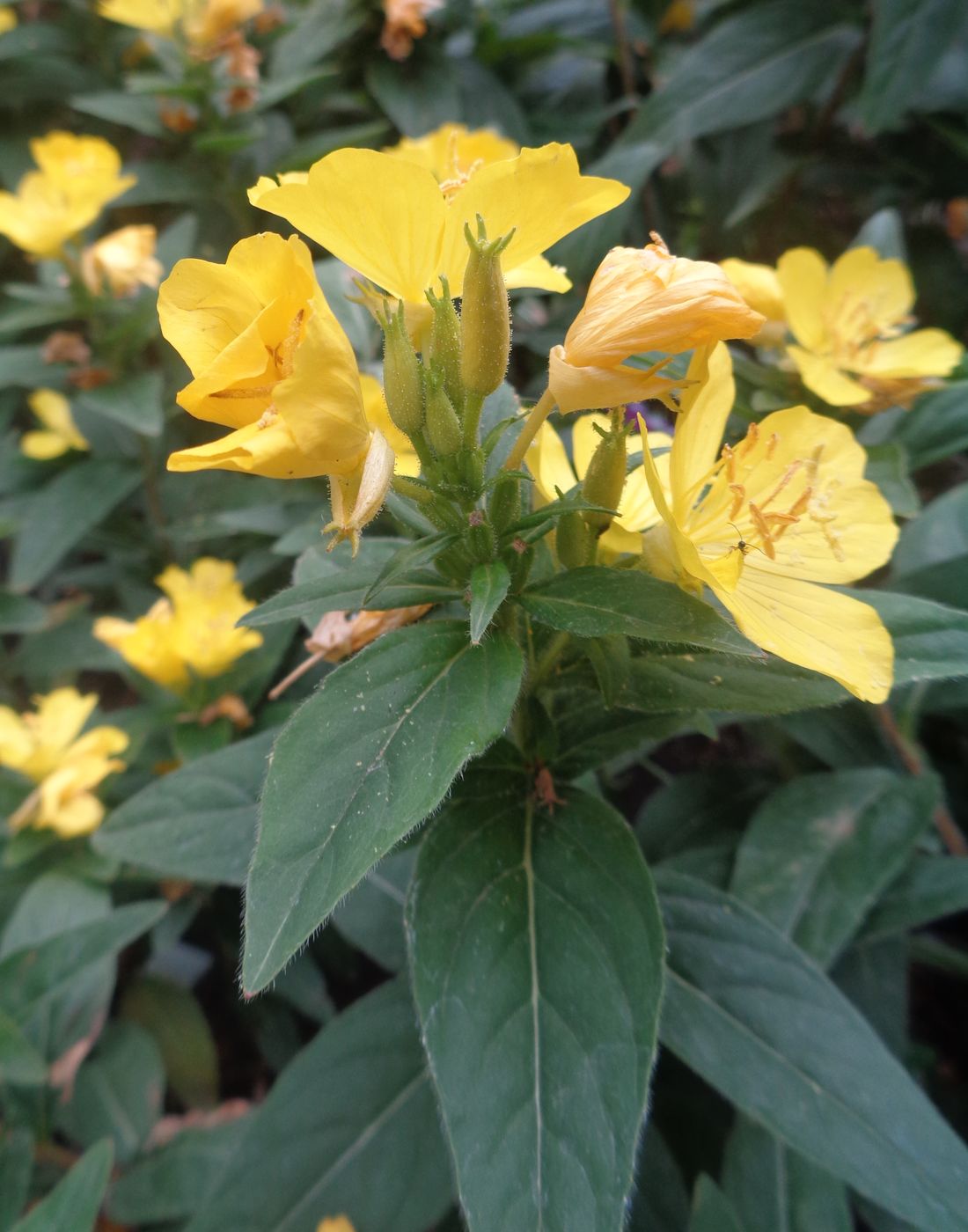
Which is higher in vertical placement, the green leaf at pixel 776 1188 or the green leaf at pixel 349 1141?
the green leaf at pixel 349 1141

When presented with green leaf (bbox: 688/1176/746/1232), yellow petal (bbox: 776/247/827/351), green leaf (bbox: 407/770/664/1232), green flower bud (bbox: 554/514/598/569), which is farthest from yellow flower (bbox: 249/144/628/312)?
green leaf (bbox: 688/1176/746/1232)

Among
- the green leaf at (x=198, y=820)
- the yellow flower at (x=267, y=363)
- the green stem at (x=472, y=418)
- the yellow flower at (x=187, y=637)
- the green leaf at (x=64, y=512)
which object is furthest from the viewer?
the green leaf at (x=64, y=512)

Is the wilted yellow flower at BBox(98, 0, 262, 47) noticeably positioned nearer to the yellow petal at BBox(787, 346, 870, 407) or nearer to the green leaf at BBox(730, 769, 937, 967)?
the yellow petal at BBox(787, 346, 870, 407)

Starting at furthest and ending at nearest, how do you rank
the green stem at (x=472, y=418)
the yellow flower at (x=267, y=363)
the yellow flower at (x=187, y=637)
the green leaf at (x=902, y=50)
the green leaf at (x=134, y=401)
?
the green leaf at (x=134, y=401) → the green leaf at (x=902, y=50) → the yellow flower at (x=187, y=637) → the green stem at (x=472, y=418) → the yellow flower at (x=267, y=363)

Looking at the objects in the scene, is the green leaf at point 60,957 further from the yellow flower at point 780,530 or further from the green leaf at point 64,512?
the yellow flower at point 780,530

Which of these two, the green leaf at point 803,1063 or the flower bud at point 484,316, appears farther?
Result: the green leaf at point 803,1063

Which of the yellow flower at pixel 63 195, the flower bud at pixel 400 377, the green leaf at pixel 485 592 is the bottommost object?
the green leaf at pixel 485 592

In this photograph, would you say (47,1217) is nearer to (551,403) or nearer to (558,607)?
(558,607)


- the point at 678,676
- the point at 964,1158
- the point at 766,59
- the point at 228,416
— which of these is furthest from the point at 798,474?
the point at 766,59

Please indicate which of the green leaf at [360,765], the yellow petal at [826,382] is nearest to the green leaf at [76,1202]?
the green leaf at [360,765]
